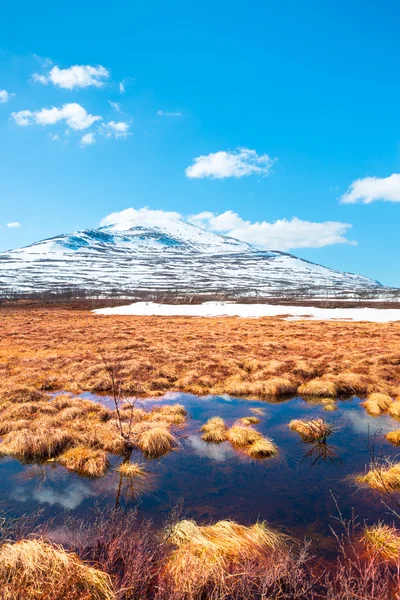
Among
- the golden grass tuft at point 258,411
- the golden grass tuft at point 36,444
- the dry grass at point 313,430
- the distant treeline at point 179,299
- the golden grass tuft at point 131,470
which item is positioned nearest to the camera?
the golden grass tuft at point 131,470

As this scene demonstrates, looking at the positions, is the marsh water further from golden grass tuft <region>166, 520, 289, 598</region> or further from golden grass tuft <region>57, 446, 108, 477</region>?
golden grass tuft <region>166, 520, 289, 598</region>

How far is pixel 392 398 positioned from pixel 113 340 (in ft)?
75.5

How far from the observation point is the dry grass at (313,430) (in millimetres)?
11430

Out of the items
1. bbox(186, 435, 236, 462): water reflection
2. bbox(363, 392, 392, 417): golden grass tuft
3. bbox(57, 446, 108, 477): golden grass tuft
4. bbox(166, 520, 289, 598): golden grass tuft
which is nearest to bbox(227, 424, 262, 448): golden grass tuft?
bbox(186, 435, 236, 462): water reflection

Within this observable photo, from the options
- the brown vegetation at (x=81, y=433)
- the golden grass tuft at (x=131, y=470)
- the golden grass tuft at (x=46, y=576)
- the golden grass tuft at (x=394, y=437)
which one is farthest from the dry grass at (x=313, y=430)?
the golden grass tuft at (x=46, y=576)

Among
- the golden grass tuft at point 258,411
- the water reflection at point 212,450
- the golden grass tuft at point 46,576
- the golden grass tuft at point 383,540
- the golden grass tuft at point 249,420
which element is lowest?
the water reflection at point 212,450

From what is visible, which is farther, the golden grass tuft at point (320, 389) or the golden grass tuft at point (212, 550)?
the golden grass tuft at point (320, 389)

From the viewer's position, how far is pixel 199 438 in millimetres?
11695

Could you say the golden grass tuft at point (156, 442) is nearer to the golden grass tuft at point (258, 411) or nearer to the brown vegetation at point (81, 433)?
the brown vegetation at point (81, 433)

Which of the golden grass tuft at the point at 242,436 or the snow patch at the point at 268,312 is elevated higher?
the snow patch at the point at 268,312

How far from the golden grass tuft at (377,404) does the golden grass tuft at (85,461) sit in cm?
1115

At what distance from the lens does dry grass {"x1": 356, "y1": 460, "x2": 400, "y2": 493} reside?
8.42 metres

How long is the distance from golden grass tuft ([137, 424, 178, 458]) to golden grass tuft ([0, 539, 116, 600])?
5.04m

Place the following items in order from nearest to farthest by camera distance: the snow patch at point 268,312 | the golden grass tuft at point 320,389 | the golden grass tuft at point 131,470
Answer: the golden grass tuft at point 131,470 < the golden grass tuft at point 320,389 < the snow patch at point 268,312
